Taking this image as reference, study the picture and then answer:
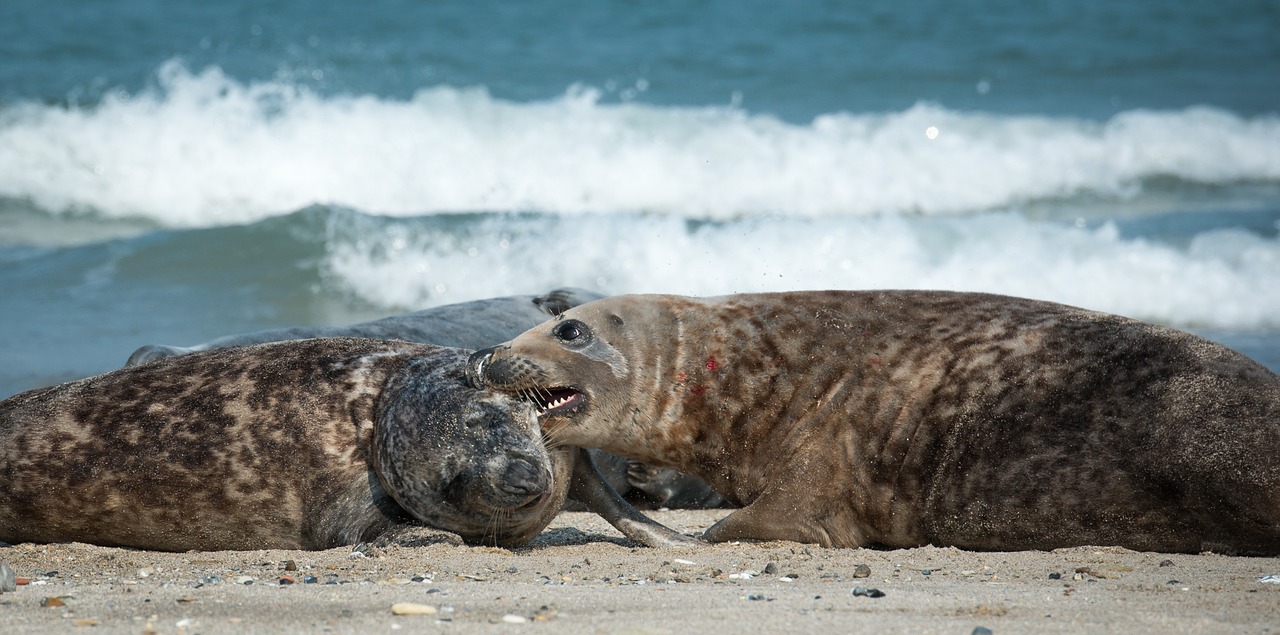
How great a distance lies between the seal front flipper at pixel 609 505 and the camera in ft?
18.5

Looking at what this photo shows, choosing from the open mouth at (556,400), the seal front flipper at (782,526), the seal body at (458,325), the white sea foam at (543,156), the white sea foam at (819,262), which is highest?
the white sea foam at (543,156)

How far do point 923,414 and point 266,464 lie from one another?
2486 mm

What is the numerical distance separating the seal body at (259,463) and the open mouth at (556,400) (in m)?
0.09

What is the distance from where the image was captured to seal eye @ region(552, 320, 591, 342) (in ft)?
18.6

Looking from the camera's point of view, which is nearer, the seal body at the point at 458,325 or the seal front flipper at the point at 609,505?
the seal front flipper at the point at 609,505

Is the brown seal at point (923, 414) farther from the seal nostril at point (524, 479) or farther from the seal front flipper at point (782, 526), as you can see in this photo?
the seal nostril at point (524, 479)

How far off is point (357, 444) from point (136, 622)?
6.70 feet

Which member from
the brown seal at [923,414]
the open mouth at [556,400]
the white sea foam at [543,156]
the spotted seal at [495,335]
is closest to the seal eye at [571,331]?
the brown seal at [923,414]

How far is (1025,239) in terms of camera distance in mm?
13891

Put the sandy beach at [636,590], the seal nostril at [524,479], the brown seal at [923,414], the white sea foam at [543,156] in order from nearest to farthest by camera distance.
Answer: the sandy beach at [636,590] → the brown seal at [923,414] → the seal nostril at [524,479] → the white sea foam at [543,156]

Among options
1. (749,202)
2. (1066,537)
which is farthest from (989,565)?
(749,202)

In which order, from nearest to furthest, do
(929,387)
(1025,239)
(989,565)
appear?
(989,565) < (929,387) < (1025,239)

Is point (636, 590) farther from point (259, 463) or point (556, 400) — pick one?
point (259, 463)

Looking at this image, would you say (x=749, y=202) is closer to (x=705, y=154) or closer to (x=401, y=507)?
(x=705, y=154)
